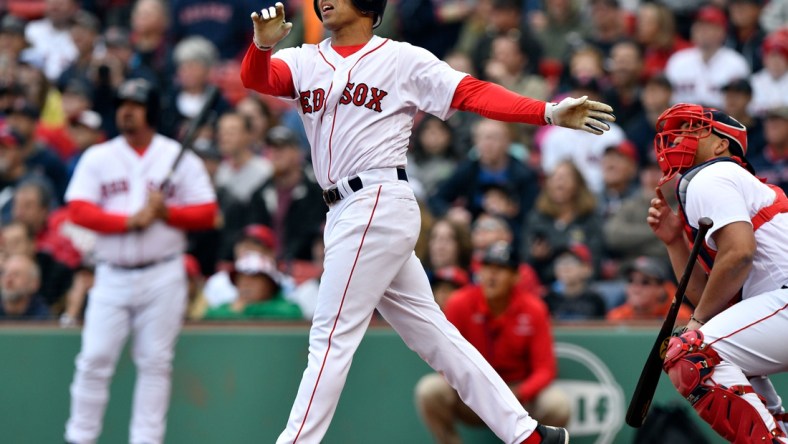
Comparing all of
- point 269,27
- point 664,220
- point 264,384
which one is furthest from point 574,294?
point 269,27

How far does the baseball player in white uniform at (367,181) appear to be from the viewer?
5.36 meters

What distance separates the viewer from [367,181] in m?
5.48

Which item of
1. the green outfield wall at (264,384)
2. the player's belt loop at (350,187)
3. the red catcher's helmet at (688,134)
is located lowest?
the green outfield wall at (264,384)

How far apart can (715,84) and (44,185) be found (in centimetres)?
571

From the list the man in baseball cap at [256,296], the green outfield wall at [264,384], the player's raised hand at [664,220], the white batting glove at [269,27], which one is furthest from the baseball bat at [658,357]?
the man in baseball cap at [256,296]

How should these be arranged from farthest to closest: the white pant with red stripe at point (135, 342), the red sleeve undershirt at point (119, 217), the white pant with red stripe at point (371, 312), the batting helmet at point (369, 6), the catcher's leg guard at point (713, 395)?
the red sleeve undershirt at point (119, 217)
the white pant with red stripe at point (135, 342)
the batting helmet at point (369, 6)
the white pant with red stripe at point (371, 312)
the catcher's leg guard at point (713, 395)

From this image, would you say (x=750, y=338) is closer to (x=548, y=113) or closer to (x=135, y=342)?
(x=548, y=113)

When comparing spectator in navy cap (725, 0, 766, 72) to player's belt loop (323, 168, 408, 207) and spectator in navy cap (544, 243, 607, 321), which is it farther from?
player's belt loop (323, 168, 408, 207)

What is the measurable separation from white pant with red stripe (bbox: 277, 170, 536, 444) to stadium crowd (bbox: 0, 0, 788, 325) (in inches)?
111

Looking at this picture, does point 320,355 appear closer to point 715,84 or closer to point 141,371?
point 141,371

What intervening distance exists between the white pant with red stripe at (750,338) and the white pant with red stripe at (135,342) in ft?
11.9

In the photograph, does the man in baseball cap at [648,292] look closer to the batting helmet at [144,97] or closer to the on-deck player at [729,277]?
the on-deck player at [729,277]

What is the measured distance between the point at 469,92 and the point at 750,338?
1.57m

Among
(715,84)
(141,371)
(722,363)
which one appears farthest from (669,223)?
(715,84)
